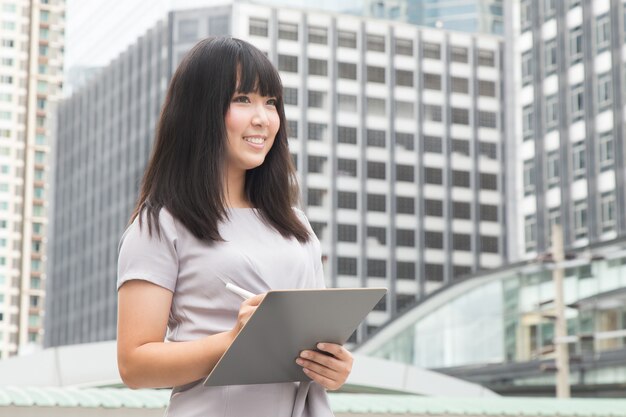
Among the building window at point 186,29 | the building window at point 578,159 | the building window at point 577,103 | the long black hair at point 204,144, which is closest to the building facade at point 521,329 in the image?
the building window at point 578,159

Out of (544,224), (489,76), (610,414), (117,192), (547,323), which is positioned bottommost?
(610,414)

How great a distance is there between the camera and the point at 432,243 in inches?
3728

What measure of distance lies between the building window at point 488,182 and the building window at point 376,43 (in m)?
12.1

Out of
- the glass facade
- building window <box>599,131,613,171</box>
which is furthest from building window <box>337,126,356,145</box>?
the glass facade

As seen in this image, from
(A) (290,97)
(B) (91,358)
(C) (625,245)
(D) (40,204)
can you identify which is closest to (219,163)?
(B) (91,358)

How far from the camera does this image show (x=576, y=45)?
219 feet

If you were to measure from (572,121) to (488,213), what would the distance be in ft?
101

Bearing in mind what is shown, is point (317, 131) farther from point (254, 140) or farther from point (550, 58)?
point (254, 140)

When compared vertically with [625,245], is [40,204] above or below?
above

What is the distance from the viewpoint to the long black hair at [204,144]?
9.22 ft

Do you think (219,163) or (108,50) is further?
(108,50)

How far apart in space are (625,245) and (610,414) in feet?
103

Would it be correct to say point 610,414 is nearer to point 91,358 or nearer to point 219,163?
point 219,163

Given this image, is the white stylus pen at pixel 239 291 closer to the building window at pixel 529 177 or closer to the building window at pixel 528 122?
the building window at pixel 529 177
